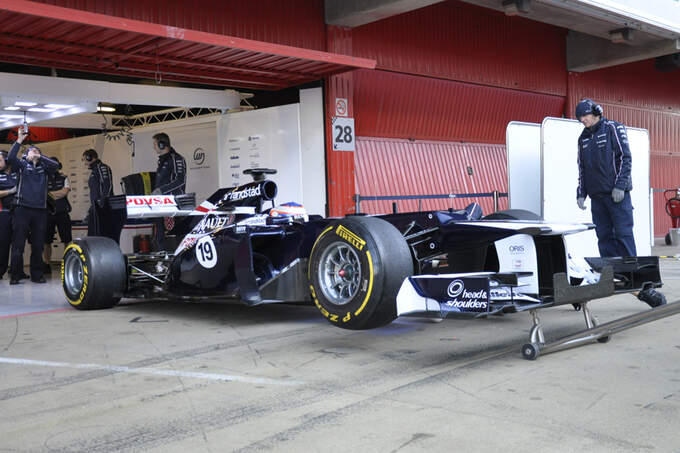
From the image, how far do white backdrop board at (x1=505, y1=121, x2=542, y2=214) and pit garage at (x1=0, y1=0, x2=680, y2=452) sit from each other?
34 millimetres

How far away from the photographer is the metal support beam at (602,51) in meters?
14.9

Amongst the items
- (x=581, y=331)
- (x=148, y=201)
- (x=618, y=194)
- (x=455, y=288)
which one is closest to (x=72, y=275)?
(x=148, y=201)

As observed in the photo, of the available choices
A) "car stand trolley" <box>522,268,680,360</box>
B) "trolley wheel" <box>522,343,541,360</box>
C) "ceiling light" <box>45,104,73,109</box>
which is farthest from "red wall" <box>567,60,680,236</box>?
"trolley wheel" <box>522,343,541,360</box>

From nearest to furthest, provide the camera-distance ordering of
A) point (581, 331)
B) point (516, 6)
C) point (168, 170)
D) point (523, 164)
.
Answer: point (581, 331), point (523, 164), point (168, 170), point (516, 6)

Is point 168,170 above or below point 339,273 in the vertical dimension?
above

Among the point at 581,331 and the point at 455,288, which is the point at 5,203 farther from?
the point at 581,331

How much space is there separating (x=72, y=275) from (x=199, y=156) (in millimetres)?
6271

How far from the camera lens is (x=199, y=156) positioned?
13148 millimetres

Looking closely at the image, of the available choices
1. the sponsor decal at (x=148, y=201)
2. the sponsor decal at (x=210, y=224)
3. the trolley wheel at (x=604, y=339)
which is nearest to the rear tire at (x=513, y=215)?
the trolley wheel at (x=604, y=339)

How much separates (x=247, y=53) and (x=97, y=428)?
265 inches

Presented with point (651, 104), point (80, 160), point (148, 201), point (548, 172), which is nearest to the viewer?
point (148, 201)

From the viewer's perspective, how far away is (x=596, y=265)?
5129 millimetres

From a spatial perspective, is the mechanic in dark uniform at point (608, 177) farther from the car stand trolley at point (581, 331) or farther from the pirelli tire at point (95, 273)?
the pirelli tire at point (95, 273)

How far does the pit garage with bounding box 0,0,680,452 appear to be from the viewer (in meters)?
3.26
